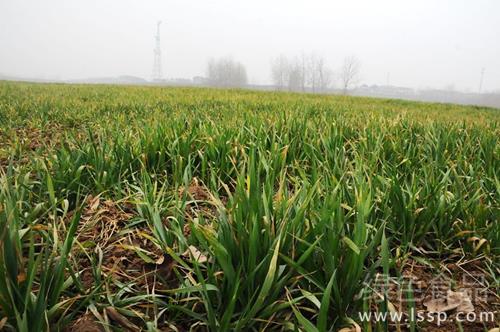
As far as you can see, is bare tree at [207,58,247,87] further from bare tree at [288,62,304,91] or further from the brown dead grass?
the brown dead grass

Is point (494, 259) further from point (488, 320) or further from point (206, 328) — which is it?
point (206, 328)

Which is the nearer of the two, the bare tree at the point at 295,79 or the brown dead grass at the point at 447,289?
the brown dead grass at the point at 447,289

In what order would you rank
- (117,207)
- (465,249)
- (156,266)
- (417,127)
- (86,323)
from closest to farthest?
1. (86,323)
2. (156,266)
3. (465,249)
4. (117,207)
5. (417,127)

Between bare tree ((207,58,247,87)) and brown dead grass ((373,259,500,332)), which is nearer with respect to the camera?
brown dead grass ((373,259,500,332))

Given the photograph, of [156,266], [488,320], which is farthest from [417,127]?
[156,266]

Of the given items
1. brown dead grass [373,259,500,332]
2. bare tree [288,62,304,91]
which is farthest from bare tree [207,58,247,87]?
brown dead grass [373,259,500,332]

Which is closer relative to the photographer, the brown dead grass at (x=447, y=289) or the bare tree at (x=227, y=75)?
the brown dead grass at (x=447, y=289)

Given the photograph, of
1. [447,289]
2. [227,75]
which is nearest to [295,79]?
[227,75]

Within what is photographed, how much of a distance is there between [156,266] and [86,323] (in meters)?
0.38

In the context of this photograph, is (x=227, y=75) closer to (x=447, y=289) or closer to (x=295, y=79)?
(x=295, y=79)

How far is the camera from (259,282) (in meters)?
1.17

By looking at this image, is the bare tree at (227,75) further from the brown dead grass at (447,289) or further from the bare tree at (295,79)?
the brown dead grass at (447,289)

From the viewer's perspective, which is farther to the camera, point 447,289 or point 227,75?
point 227,75

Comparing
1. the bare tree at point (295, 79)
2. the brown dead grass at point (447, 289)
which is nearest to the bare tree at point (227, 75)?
the bare tree at point (295, 79)
